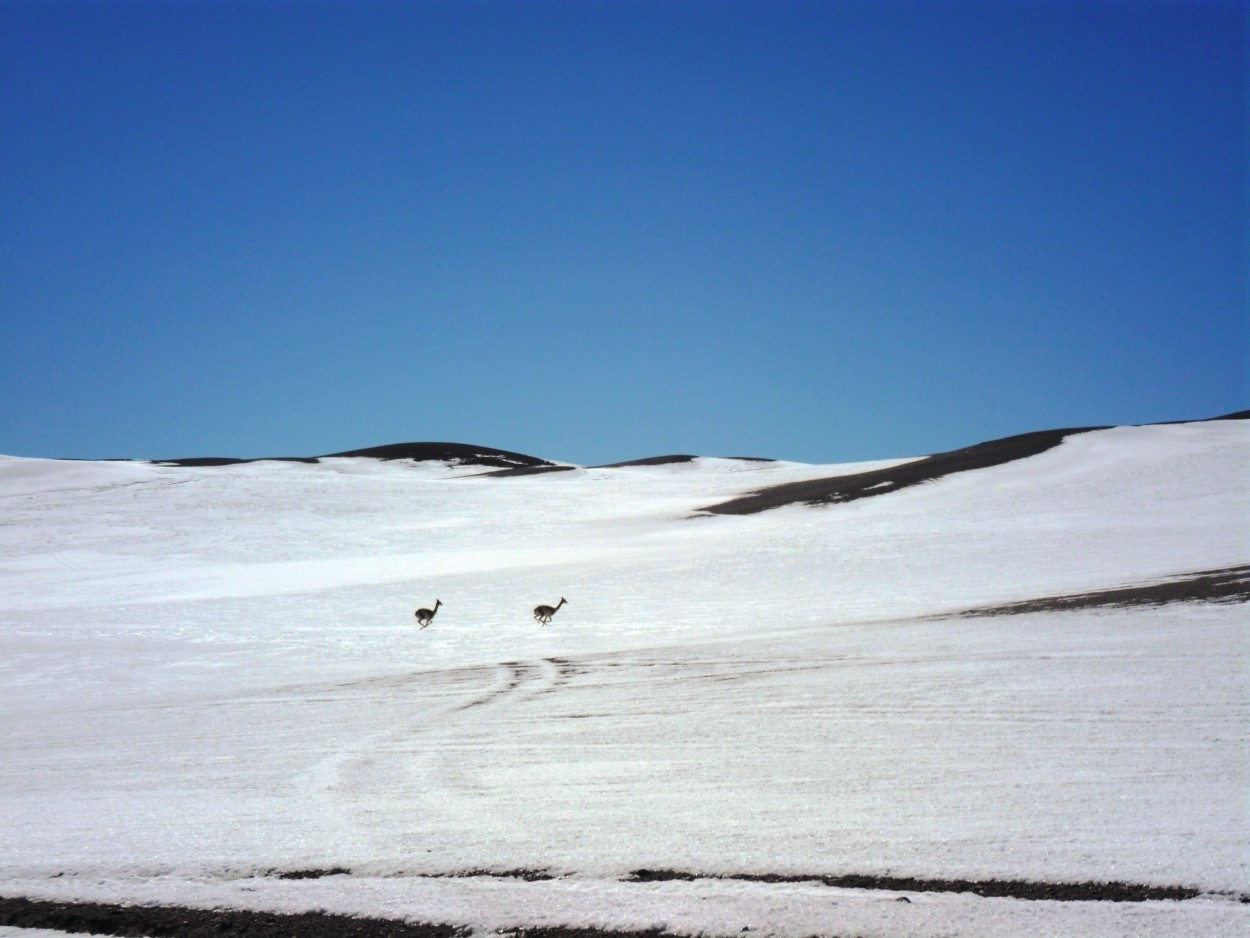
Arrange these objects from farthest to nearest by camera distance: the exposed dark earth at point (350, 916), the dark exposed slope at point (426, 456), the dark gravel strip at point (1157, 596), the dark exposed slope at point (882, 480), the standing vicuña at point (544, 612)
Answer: the dark exposed slope at point (426, 456), the dark exposed slope at point (882, 480), the standing vicuña at point (544, 612), the dark gravel strip at point (1157, 596), the exposed dark earth at point (350, 916)

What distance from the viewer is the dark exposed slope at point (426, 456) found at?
70.6 m

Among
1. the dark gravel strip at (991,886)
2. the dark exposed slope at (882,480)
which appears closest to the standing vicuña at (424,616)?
the dark gravel strip at (991,886)

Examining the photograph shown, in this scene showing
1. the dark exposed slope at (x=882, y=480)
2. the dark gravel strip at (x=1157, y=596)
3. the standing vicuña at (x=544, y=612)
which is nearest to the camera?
the dark gravel strip at (x=1157, y=596)

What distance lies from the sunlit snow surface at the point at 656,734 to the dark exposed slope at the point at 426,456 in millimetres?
44869

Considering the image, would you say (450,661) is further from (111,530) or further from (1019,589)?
(111,530)

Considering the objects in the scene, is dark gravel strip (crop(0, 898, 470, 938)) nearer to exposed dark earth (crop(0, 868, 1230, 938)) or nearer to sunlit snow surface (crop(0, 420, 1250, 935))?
exposed dark earth (crop(0, 868, 1230, 938))

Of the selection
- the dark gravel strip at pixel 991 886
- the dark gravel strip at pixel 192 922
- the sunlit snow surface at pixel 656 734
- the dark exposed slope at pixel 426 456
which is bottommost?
the dark gravel strip at pixel 991 886

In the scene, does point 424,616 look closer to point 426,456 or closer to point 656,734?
point 656,734

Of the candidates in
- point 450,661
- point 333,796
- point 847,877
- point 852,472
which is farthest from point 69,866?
point 852,472

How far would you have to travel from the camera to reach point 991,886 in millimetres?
5367

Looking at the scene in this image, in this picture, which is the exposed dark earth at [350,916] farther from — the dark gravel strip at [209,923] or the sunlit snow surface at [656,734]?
the sunlit snow surface at [656,734]

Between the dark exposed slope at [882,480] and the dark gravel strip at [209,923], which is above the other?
the dark exposed slope at [882,480]

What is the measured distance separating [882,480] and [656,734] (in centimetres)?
2969

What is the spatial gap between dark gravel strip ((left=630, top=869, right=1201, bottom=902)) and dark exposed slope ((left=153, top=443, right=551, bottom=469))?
6434 cm
